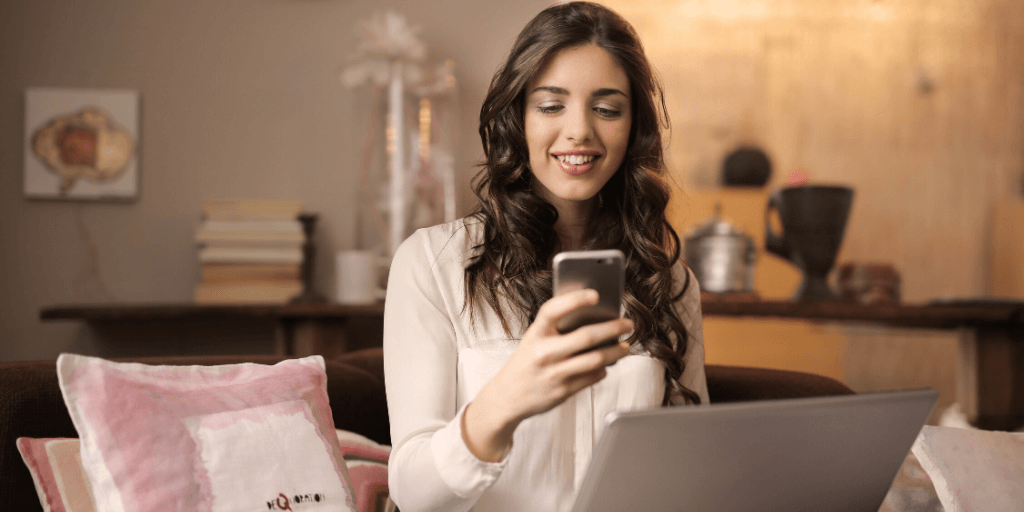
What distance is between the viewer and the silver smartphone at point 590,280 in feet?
2.09

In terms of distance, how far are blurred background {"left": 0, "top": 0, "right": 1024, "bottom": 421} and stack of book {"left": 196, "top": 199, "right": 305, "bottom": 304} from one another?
29 centimetres

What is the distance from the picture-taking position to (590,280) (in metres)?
0.65

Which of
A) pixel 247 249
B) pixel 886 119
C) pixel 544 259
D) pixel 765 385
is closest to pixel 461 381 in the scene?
pixel 544 259

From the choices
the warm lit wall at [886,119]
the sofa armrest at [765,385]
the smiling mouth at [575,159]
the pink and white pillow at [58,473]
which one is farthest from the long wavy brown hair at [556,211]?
the warm lit wall at [886,119]

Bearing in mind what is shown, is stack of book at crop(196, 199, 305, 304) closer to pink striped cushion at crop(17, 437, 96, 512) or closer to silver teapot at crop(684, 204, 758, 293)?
pink striped cushion at crop(17, 437, 96, 512)

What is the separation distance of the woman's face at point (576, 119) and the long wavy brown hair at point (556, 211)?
0.08 feet

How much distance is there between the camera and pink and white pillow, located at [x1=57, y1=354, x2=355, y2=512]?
1.01m

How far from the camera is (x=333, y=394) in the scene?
1409 mm

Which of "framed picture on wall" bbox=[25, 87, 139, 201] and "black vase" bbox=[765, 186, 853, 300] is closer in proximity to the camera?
"black vase" bbox=[765, 186, 853, 300]

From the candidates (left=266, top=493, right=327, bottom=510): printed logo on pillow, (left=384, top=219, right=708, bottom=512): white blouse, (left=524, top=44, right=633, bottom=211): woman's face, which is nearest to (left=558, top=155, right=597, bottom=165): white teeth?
(left=524, top=44, right=633, bottom=211): woman's face

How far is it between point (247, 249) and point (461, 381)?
1.14m

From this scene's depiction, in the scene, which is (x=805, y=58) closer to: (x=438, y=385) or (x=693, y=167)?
(x=693, y=167)

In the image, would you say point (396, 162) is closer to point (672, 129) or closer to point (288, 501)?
point (288, 501)

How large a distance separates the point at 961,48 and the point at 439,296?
168 inches
